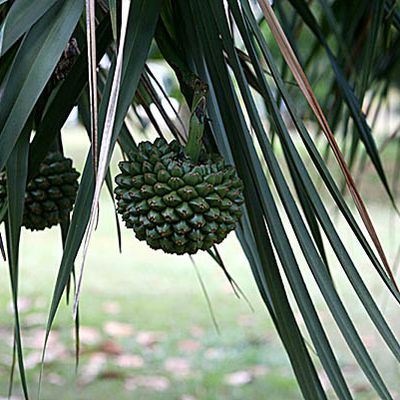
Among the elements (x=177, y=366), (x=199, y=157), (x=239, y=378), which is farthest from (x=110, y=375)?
(x=199, y=157)

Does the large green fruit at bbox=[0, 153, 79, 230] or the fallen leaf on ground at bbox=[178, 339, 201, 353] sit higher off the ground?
the fallen leaf on ground at bbox=[178, 339, 201, 353]

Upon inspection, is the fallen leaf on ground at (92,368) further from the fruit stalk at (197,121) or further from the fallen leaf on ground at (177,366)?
the fruit stalk at (197,121)

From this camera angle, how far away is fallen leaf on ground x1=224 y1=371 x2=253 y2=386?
2.79 m

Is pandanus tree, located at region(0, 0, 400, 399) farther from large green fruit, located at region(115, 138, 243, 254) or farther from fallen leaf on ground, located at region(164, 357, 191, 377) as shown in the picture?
fallen leaf on ground, located at region(164, 357, 191, 377)

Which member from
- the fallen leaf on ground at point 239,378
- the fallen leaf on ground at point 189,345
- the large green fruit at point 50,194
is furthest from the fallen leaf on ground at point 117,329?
the large green fruit at point 50,194

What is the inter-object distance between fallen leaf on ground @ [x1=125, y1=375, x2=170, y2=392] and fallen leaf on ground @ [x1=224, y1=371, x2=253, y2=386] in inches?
8.1

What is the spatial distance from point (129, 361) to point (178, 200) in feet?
8.07

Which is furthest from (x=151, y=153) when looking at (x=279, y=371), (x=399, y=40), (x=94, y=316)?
(x=94, y=316)

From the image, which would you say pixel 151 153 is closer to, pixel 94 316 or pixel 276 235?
pixel 276 235

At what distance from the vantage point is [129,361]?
2.98 m

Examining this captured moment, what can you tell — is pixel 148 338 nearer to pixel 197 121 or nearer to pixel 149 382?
pixel 149 382

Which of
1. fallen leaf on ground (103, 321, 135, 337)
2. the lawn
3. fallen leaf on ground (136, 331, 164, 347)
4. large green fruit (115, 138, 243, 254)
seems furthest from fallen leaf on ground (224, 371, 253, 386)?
large green fruit (115, 138, 243, 254)

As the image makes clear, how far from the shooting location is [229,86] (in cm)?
62

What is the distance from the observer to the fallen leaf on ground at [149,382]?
8.96 feet
